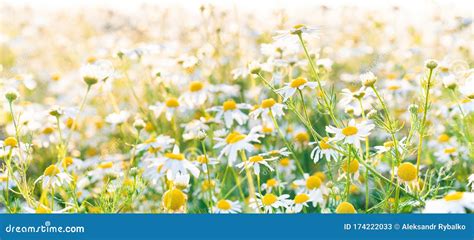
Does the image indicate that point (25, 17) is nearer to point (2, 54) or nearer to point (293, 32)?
point (2, 54)

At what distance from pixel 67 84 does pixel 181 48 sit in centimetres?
67

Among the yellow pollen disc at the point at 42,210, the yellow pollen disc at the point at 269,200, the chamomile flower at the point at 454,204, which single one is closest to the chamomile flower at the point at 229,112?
the yellow pollen disc at the point at 269,200

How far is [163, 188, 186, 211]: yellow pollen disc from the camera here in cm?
150

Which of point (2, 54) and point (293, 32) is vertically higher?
point (2, 54)

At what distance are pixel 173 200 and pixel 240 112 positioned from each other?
0.64 m

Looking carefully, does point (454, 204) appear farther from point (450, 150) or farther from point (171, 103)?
point (171, 103)

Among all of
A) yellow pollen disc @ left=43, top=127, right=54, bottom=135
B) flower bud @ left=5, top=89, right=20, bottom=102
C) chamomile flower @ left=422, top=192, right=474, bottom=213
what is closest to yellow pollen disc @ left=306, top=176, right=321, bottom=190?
chamomile flower @ left=422, top=192, right=474, bottom=213

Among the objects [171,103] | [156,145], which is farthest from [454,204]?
[171,103]

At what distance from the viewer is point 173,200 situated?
1.51 m

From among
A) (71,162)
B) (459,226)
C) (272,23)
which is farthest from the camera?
(272,23)

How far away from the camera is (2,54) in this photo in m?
4.36

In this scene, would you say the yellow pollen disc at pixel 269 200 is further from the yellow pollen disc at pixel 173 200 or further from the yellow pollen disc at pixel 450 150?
the yellow pollen disc at pixel 450 150

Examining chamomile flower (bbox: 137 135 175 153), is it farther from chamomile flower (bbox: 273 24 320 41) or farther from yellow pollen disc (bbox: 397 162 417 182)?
yellow pollen disc (bbox: 397 162 417 182)

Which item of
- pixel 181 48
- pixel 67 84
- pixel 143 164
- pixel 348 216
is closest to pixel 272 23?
pixel 181 48
